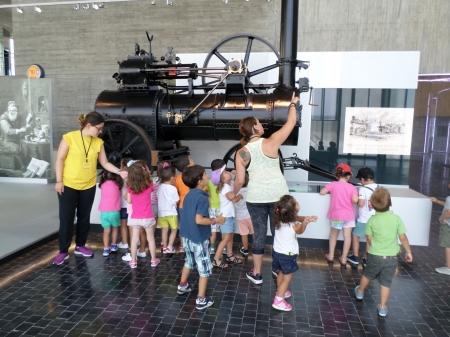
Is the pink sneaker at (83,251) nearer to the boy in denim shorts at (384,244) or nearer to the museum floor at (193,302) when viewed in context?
the museum floor at (193,302)

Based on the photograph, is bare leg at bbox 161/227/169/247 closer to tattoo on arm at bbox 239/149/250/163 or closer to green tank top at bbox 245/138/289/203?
green tank top at bbox 245/138/289/203

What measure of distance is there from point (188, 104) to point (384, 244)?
2.74 m

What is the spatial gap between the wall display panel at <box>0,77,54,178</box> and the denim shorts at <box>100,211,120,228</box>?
5.09 metres

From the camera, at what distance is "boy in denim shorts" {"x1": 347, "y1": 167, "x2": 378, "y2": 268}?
146 inches

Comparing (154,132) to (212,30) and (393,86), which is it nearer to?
(393,86)

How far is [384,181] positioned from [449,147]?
8.03m

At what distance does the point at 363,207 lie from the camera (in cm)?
382

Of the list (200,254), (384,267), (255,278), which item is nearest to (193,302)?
(200,254)

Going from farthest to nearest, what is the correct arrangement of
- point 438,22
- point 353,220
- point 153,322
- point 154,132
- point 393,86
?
point 438,22, point 393,86, point 154,132, point 353,220, point 153,322

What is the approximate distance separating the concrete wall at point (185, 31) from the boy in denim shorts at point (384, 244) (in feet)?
24.2

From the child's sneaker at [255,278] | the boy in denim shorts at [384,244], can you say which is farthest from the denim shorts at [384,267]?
the child's sneaker at [255,278]

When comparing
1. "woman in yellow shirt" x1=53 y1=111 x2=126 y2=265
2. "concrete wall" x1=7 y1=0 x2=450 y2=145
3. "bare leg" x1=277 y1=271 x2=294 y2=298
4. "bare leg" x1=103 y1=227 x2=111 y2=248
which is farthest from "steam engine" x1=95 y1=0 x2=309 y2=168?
"concrete wall" x1=7 y1=0 x2=450 y2=145

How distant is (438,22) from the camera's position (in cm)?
895

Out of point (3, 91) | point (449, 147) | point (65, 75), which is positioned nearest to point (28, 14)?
point (65, 75)
